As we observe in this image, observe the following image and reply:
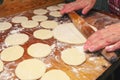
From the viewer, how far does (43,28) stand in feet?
5.73

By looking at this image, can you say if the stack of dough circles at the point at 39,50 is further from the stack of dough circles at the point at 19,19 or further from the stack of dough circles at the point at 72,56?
the stack of dough circles at the point at 19,19

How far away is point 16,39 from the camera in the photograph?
61.3 inches

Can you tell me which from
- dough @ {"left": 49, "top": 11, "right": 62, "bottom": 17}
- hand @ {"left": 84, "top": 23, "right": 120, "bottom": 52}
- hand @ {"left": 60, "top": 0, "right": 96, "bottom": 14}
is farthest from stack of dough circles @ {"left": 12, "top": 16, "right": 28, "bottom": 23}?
hand @ {"left": 84, "top": 23, "right": 120, "bottom": 52}

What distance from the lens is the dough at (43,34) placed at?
1.60 metres

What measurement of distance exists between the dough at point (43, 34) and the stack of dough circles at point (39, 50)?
0.42 ft

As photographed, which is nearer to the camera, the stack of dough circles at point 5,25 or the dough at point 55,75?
the dough at point 55,75

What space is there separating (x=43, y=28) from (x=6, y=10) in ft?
1.76

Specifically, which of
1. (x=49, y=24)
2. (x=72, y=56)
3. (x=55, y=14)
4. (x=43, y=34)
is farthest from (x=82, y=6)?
(x=72, y=56)

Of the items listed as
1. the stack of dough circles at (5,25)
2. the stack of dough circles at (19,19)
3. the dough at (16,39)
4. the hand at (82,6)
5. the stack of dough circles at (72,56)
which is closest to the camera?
the stack of dough circles at (72,56)

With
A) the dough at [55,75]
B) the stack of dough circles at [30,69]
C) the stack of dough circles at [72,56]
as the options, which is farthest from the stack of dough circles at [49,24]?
the dough at [55,75]

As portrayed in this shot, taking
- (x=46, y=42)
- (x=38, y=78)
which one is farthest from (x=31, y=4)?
(x=38, y=78)

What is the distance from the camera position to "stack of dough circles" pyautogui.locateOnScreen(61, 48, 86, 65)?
1.31m

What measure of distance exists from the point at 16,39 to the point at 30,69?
1.38 ft

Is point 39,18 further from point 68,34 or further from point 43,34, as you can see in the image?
point 68,34
